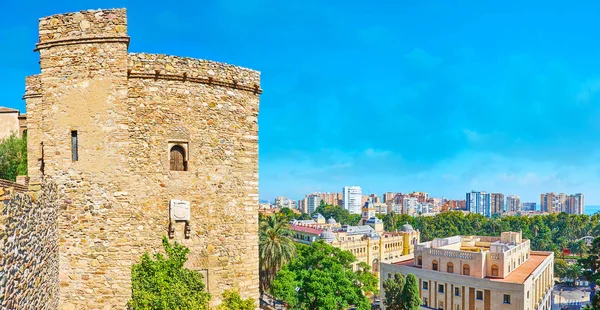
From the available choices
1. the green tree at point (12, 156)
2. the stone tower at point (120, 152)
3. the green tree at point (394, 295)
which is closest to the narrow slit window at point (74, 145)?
the stone tower at point (120, 152)

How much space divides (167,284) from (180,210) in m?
1.55

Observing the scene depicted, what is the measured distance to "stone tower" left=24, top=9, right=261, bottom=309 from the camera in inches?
330

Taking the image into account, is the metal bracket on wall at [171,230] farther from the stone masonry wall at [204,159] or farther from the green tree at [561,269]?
the green tree at [561,269]

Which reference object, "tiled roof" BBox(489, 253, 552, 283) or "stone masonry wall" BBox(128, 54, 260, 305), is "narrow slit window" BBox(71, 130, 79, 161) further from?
"tiled roof" BBox(489, 253, 552, 283)

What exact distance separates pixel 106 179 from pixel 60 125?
142cm

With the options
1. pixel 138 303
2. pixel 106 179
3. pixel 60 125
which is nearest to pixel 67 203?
pixel 106 179

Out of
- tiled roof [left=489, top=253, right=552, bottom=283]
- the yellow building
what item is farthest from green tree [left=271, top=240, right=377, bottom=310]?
the yellow building

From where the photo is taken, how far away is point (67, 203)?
835 cm

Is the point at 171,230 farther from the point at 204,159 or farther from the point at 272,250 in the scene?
the point at 272,250

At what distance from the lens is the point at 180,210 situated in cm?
896

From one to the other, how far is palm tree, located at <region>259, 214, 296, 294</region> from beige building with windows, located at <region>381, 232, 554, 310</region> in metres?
16.8

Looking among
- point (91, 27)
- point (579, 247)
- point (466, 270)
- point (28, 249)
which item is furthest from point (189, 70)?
point (579, 247)

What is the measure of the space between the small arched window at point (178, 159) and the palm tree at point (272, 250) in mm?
21543

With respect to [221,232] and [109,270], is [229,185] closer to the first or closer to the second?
[221,232]
